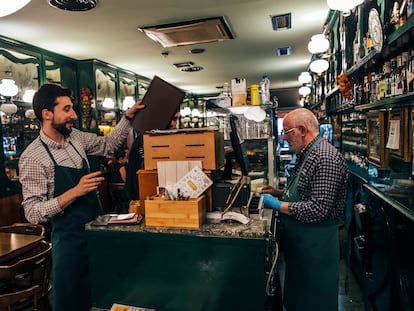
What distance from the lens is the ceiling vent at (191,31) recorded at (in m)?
4.00

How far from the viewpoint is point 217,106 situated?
3291 mm

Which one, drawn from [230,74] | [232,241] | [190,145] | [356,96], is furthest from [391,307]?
[230,74]

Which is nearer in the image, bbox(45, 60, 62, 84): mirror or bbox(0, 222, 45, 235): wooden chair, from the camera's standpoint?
bbox(0, 222, 45, 235): wooden chair

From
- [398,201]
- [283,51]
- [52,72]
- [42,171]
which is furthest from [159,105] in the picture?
[283,51]

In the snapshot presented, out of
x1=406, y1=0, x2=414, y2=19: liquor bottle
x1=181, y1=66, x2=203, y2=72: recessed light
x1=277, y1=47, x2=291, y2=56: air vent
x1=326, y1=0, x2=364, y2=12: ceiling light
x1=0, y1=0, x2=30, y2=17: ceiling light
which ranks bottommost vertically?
x1=0, y1=0, x2=30, y2=17: ceiling light

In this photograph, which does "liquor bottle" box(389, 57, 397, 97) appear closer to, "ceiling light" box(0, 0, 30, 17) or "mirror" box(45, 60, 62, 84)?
"ceiling light" box(0, 0, 30, 17)

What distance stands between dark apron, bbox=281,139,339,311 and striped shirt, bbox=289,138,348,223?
9cm

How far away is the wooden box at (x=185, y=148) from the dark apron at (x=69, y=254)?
0.56 m

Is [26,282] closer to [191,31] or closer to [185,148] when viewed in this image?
[185,148]

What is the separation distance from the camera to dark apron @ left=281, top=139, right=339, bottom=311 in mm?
2249

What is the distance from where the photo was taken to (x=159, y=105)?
208cm

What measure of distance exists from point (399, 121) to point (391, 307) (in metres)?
1.22

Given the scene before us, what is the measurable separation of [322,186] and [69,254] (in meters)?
1.59

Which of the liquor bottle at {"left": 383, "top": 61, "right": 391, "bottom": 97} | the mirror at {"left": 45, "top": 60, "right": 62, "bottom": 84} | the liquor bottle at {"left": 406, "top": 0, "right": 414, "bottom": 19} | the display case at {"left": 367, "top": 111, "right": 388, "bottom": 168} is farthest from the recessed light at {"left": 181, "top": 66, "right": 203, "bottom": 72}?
the liquor bottle at {"left": 406, "top": 0, "right": 414, "bottom": 19}
